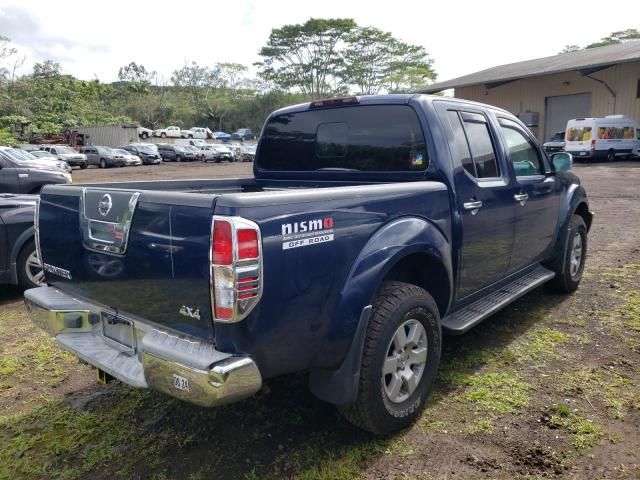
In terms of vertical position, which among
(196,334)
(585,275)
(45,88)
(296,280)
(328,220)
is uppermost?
(45,88)

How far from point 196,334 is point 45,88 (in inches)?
2608

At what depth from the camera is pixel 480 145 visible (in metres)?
3.84

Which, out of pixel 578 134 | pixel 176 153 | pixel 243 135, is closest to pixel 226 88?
pixel 243 135

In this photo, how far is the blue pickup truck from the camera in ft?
7.21

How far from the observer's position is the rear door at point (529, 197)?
13.7ft

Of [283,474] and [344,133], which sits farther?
[344,133]

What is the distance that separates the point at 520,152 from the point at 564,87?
3324 cm

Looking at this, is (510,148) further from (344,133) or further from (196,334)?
(196,334)

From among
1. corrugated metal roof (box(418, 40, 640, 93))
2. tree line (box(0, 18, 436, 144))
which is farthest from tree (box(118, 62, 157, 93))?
corrugated metal roof (box(418, 40, 640, 93))

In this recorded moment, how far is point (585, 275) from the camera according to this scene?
20.0 feet

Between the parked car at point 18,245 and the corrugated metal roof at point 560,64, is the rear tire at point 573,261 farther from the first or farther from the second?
the corrugated metal roof at point 560,64

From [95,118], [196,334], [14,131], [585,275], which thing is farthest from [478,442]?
[95,118]

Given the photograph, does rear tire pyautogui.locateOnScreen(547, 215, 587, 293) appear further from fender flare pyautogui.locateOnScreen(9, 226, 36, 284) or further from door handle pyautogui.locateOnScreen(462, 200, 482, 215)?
fender flare pyautogui.locateOnScreen(9, 226, 36, 284)

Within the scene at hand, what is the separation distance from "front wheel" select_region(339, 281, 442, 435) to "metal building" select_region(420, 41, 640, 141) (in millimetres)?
30030
